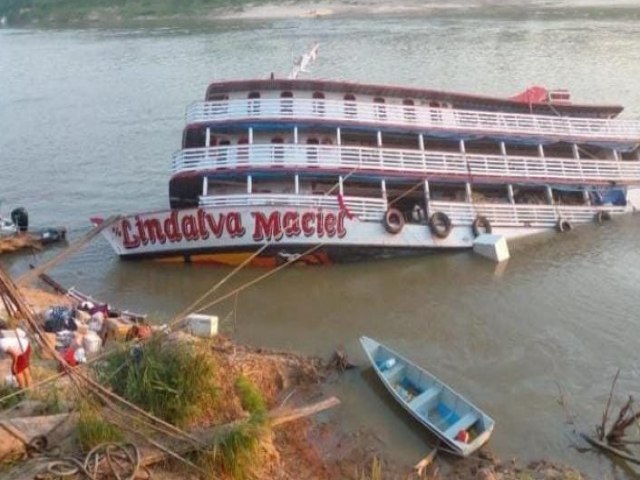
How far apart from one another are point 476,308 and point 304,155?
6.36 meters

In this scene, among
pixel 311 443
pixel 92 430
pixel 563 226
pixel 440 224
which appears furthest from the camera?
pixel 563 226

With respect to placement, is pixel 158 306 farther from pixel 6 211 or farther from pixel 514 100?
pixel 514 100

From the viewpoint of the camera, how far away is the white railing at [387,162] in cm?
2081

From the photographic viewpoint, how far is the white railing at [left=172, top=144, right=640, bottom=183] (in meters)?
20.8

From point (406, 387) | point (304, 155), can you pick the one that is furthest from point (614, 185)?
point (406, 387)

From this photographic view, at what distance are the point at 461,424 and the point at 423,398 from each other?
1.04m

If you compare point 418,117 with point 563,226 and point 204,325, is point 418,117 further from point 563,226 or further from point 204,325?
point 204,325

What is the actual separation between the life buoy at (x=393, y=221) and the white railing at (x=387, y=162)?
135 centimetres

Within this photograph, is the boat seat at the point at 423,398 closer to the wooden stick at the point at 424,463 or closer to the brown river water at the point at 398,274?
the brown river water at the point at 398,274

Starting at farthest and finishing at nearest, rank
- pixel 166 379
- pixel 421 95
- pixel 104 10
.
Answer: pixel 104 10
pixel 421 95
pixel 166 379

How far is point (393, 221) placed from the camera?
2078cm

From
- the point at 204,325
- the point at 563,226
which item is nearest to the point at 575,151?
the point at 563,226

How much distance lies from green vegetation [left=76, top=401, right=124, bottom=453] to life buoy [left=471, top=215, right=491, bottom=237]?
581 inches

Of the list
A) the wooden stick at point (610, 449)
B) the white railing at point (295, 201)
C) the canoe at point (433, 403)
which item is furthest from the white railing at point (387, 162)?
the wooden stick at point (610, 449)
